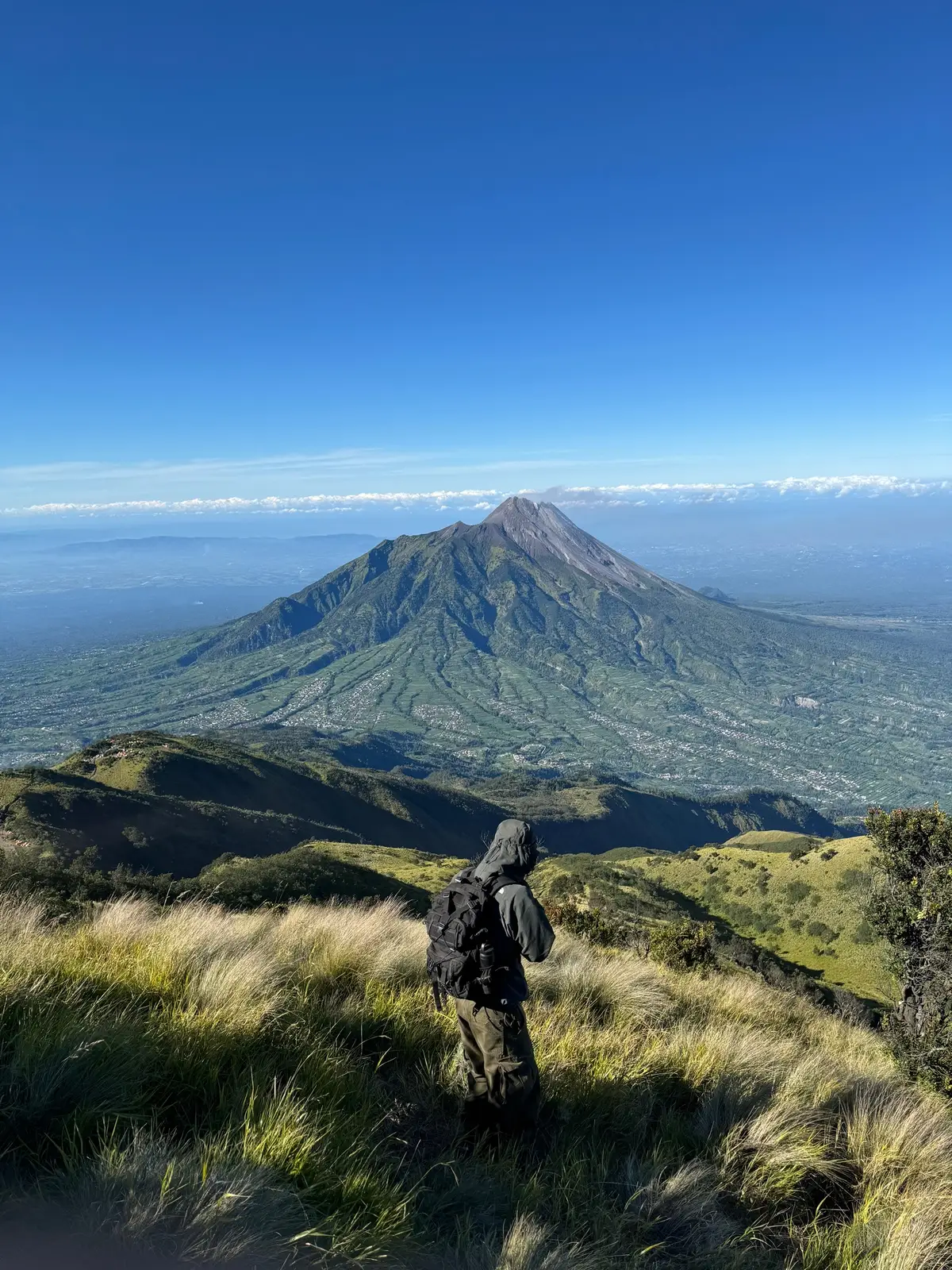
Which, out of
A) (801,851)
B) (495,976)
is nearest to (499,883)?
(495,976)

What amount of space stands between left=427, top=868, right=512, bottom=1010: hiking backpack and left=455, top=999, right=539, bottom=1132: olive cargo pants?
186 mm

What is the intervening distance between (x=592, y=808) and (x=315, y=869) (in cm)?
10335

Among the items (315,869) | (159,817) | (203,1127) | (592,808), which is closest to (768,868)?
(315,869)

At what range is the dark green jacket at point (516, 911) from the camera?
4215mm

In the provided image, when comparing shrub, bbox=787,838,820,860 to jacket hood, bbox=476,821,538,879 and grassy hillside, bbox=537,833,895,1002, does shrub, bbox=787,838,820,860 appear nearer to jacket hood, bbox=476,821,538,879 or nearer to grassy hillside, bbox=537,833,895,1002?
grassy hillside, bbox=537,833,895,1002

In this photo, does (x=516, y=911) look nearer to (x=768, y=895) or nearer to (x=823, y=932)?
(x=823, y=932)

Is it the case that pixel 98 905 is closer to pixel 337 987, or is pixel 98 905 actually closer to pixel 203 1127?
pixel 337 987

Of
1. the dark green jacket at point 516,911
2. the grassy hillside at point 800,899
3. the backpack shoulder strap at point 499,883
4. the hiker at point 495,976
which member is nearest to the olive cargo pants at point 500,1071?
the hiker at point 495,976

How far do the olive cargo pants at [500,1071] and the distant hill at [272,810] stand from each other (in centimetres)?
3513

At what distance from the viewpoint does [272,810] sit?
79938 mm

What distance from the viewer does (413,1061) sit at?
4992 mm

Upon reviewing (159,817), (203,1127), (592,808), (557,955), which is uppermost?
(203,1127)

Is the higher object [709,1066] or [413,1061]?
[413,1061]

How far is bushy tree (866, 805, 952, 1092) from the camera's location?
32.8ft
